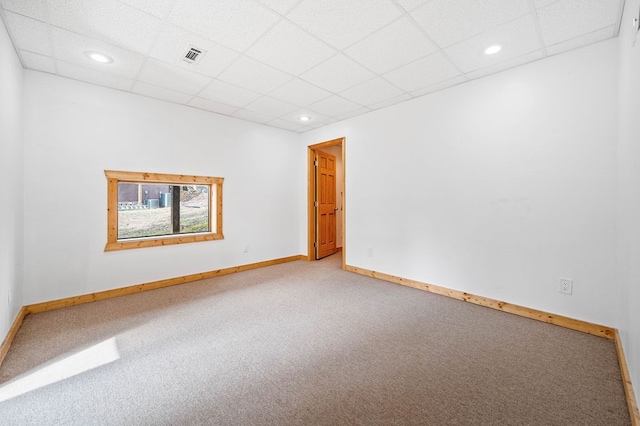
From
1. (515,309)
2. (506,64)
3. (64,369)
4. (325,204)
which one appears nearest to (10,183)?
(64,369)

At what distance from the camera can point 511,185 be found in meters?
2.78

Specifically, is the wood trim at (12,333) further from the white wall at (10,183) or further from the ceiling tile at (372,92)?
the ceiling tile at (372,92)

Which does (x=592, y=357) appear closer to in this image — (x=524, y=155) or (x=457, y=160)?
(x=524, y=155)

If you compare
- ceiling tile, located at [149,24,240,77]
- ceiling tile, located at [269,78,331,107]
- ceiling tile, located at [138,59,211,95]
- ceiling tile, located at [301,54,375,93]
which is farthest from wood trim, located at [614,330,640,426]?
ceiling tile, located at [138,59,211,95]

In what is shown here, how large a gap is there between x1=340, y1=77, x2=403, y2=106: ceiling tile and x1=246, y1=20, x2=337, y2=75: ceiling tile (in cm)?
78

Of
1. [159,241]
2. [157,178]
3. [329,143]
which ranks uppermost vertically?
[329,143]

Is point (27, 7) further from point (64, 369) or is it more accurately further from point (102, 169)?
point (64, 369)

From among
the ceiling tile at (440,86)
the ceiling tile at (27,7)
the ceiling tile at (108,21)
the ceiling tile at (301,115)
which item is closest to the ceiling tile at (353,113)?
the ceiling tile at (301,115)

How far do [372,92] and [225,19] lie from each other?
1.96 meters

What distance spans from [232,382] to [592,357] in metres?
2.61

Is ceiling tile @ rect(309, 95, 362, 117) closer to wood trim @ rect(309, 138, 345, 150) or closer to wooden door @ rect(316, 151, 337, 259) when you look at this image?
wood trim @ rect(309, 138, 345, 150)

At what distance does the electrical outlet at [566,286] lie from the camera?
2.43 m

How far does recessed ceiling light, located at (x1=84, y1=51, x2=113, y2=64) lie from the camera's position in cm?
247

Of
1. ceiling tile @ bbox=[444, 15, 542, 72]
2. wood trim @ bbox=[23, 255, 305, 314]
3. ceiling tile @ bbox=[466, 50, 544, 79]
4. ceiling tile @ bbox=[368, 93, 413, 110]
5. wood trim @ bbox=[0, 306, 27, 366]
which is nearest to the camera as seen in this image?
wood trim @ bbox=[0, 306, 27, 366]
